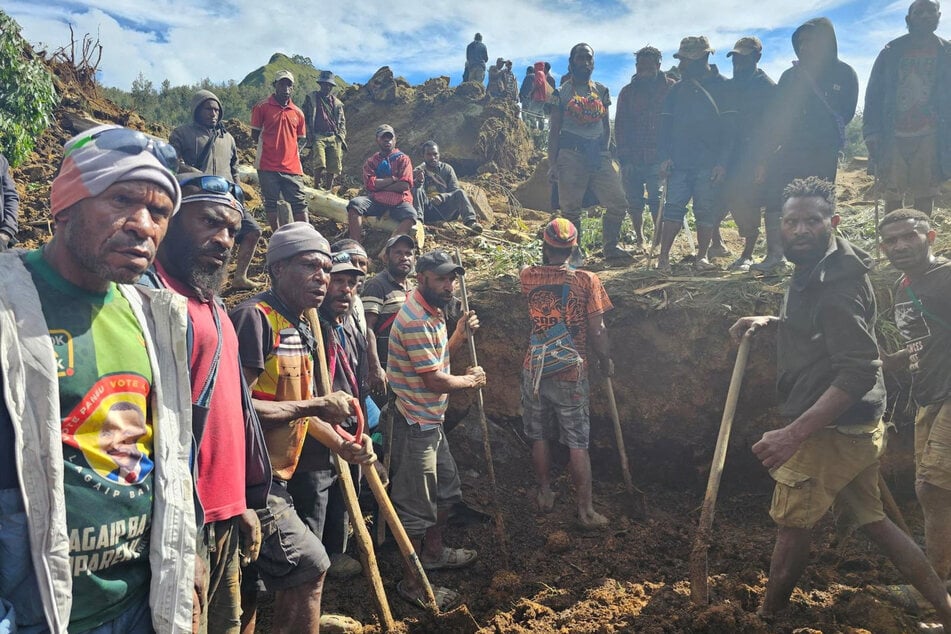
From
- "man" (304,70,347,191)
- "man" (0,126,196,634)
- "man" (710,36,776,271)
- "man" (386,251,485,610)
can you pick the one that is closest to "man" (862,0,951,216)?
"man" (710,36,776,271)

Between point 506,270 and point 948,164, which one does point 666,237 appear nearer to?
point 506,270

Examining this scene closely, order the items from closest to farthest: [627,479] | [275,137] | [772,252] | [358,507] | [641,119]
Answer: [358,507], [627,479], [772,252], [641,119], [275,137]

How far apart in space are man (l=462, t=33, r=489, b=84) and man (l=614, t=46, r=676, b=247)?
39.7ft

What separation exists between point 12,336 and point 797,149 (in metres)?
6.06

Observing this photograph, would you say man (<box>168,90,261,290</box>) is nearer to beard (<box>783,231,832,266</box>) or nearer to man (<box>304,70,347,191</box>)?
man (<box>304,70,347,191</box>)

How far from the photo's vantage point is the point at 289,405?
2859mm

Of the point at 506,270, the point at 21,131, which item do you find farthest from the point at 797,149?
the point at 21,131

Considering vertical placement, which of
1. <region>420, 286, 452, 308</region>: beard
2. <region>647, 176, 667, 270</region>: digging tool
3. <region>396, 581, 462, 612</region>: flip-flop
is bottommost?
<region>396, 581, 462, 612</region>: flip-flop

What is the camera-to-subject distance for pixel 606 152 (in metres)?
7.00

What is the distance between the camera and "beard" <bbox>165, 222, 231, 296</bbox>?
7.80 feet

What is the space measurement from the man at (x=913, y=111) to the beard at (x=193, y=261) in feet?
19.0

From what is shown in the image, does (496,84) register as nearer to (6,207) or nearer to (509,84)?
(509,84)

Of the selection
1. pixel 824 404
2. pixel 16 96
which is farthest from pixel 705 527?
pixel 16 96

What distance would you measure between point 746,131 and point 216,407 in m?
5.77
